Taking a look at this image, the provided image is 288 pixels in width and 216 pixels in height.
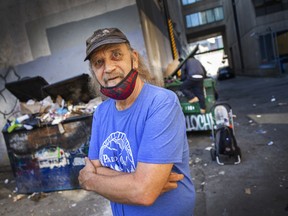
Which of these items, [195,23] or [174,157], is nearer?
[174,157]

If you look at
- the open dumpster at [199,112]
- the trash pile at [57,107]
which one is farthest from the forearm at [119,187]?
the open dumpster at [199,112]

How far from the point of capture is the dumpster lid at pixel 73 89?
522 cm

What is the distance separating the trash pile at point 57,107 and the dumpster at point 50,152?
0.14ft

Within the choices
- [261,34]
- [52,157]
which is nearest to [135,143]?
[52,157]

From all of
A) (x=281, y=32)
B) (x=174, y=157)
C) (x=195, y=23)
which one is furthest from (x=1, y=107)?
(x=195, y=23)

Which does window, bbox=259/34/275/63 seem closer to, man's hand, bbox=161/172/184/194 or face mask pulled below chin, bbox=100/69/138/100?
face mask pulled below chin, bbox=100/69/138/100

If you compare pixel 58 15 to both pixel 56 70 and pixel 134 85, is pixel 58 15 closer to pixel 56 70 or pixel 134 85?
pixel 56 70

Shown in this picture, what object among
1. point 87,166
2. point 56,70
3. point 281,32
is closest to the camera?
point 87,166

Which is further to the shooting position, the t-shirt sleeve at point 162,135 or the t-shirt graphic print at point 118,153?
the t-shirt graphic print at point 118,153

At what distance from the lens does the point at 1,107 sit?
22.8 ft

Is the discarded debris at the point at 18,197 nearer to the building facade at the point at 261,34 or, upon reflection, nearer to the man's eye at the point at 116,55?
the man's eye at the point at 116,55

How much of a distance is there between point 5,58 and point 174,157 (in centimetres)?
673

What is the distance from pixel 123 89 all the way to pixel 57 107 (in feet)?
13.5

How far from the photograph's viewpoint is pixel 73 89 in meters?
5.44
